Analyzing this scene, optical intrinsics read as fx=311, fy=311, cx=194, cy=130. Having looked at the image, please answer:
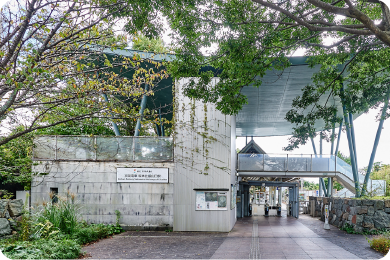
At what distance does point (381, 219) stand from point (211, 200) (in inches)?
290

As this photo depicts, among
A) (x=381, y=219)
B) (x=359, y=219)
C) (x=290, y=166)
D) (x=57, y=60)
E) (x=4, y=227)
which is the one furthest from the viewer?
(x=290, y=166)

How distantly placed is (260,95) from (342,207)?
7686mm

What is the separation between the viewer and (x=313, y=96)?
35.9 feet

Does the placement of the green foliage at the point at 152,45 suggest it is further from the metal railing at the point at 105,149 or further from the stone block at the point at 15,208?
the stone block at the point at 15,208

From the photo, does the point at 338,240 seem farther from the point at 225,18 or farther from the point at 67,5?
the point at 67,5

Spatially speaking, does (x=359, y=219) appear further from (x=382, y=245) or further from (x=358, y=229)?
(x=382, y=245)

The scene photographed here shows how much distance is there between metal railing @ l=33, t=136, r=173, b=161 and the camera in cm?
1405

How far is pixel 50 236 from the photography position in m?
8.68

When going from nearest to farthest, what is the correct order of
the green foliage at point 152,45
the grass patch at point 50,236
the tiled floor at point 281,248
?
the grass patch at point 50,236 < the tiled floor at point 281,248 < the green foliage at point 152,45

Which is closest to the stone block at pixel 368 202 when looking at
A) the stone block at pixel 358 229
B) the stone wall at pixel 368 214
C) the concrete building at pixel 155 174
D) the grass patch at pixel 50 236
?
the stone wall at pixel 368 214

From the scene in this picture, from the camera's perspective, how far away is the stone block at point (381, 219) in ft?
43.7

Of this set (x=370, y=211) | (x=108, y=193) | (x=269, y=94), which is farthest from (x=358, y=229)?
(x=108, y=193)

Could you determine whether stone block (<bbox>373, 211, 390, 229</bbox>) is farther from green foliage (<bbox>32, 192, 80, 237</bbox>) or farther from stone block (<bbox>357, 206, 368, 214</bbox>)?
green foliage (<bbox>32, 192, 80, 237</bbox>)

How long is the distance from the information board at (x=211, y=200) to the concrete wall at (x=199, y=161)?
0.58 feet
